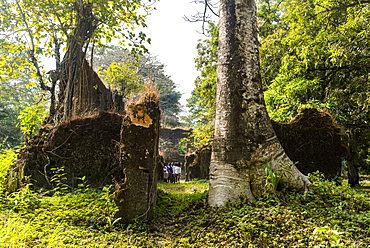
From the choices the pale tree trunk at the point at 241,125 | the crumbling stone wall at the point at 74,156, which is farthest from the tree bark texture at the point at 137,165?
the pale tree trunk at the point at 241,125

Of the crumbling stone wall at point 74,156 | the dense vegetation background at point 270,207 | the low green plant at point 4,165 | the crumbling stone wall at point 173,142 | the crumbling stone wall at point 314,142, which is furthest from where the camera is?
the crumbling stone wall at point 173,142

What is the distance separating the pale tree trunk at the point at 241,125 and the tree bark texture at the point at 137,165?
131 cm

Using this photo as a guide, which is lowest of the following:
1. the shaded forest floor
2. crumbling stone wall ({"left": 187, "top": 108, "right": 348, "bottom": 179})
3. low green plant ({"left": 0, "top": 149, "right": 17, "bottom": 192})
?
the shaded forest floor

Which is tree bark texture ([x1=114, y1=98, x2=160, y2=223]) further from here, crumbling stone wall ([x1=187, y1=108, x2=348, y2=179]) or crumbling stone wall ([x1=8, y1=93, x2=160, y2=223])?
crumbling stone wall ([x1=187, y1=108, x2=348, y2=179])

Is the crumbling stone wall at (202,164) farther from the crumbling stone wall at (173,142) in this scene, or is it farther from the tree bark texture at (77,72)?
the crumbling stone wall at (173,142)

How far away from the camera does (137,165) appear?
421 centimetres

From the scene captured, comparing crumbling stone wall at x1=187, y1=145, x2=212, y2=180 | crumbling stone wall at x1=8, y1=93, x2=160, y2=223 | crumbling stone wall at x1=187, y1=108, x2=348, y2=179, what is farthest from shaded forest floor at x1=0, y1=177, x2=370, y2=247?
crumbling stone wall at x1=187, y1=145, x2=212, y2=180

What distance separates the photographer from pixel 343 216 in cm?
354

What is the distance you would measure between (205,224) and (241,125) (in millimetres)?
2014

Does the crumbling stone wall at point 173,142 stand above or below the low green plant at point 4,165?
above

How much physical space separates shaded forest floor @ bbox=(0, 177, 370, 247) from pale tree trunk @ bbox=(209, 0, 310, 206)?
36cm

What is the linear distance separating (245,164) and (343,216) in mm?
1701

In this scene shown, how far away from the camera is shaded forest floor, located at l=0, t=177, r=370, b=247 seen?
302cm

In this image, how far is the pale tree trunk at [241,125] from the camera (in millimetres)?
4609
